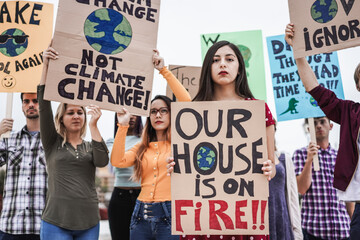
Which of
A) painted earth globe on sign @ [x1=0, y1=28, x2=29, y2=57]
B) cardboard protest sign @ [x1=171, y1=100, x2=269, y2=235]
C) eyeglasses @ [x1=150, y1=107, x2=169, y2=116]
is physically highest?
painted earth globe on sign @ [x1=0, y1=28, x2=29, y2=57]

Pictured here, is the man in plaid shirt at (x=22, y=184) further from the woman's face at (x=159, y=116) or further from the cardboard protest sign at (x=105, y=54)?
the woman's face at (x=159, y=116)

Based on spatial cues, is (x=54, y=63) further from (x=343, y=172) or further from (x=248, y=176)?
(x=343, y=172)

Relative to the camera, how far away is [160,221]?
3.33 meters

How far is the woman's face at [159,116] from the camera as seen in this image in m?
3.78

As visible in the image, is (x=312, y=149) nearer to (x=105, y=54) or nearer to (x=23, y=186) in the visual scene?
(x=105, y=54)

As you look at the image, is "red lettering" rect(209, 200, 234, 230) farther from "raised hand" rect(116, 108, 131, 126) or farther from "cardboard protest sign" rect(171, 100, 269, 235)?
"raised hand" rect(116, 108, 131, 126)

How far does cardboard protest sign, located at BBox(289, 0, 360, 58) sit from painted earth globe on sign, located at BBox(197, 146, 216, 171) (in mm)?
1071

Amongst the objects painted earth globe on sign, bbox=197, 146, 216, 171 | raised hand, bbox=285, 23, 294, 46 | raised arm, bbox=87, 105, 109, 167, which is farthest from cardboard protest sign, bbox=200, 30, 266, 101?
painted earth globe on sign, bbox=197, 146, 216, 171

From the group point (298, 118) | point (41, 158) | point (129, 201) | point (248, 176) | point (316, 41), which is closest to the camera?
point (248, 176)

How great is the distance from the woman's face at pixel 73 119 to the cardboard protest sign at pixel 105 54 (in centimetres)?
50

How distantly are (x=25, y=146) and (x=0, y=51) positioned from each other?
1.06 meters

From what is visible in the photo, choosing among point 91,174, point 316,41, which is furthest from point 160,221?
point 316,41

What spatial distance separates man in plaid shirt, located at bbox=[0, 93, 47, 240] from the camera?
3.84m

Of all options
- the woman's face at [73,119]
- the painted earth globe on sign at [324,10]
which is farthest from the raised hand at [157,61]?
the painted earth globe on sign at [324,10]
